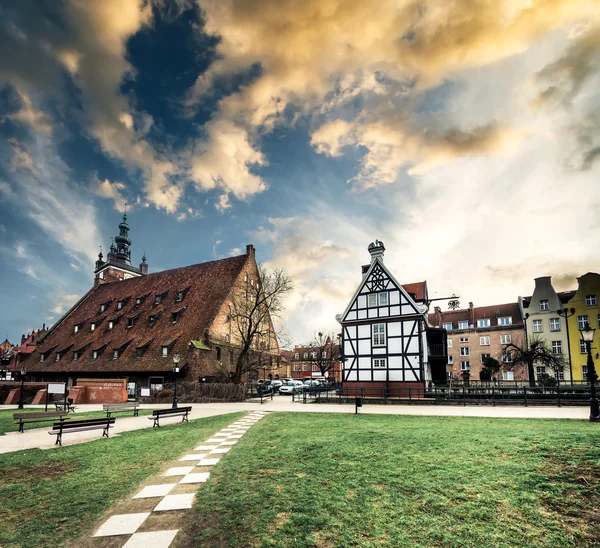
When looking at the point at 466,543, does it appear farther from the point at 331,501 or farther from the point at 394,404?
the point at 394,404

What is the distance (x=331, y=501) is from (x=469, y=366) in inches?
1982

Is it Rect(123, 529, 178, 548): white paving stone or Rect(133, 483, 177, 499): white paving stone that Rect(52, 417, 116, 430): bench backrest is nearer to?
Rect(133, 483, 177, 499): white paving stone

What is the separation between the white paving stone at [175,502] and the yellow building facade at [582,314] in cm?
4466

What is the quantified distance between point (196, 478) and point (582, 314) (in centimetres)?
4537

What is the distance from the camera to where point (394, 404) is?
81.4ft

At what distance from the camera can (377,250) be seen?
108ft

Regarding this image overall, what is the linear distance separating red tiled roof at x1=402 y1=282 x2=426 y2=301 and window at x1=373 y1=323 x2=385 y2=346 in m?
5.84

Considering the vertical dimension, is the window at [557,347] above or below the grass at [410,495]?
above

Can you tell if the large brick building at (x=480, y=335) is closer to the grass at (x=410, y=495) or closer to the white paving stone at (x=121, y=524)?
the grass at (x=410, y=495)

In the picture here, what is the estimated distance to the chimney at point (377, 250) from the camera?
3284cm

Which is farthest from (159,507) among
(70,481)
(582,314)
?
(582,314)

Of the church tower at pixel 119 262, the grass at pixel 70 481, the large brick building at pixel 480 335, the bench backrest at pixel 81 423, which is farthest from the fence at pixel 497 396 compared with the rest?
the church tower at pixel 119 262

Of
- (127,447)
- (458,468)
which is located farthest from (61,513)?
(458,468)

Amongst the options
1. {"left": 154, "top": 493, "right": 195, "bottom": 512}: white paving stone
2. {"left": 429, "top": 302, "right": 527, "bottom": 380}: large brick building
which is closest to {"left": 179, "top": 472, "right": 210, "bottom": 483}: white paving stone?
{"left": 154, "top": 493, "right": 195, "bottom": 512}: white paving stone
